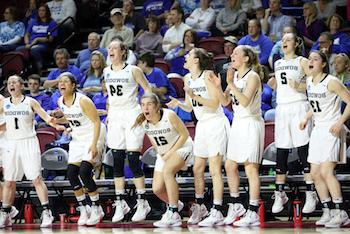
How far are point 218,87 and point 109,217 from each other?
8.90 feet

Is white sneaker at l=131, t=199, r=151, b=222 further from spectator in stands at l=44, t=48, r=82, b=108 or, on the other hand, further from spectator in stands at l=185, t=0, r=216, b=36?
spectator in stands at l=185, t=0, r=216, b=36

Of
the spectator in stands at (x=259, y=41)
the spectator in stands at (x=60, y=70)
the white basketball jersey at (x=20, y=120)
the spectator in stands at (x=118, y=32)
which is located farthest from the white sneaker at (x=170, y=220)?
the spectator in stands at (x=118, y=32)

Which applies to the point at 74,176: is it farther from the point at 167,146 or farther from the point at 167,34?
the point at 167,34

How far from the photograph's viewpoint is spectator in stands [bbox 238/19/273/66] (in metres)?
14.2

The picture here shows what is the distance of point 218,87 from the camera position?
11.5m

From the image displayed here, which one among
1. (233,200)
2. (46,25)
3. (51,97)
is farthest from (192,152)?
(46,25)

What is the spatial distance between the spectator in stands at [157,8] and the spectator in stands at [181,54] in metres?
1.85

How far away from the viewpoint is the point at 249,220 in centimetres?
1121

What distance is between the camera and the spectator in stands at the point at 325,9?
50.2ft

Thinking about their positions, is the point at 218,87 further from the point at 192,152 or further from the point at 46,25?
the point at 46,25

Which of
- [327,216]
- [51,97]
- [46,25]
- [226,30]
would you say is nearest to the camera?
[327,216]

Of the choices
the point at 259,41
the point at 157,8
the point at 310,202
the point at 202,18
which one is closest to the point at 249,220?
the point at 310,202

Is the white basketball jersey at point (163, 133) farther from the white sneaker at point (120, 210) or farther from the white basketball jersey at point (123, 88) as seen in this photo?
the white sneaker at point (120, 210)

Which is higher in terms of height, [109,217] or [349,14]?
[349,14]
